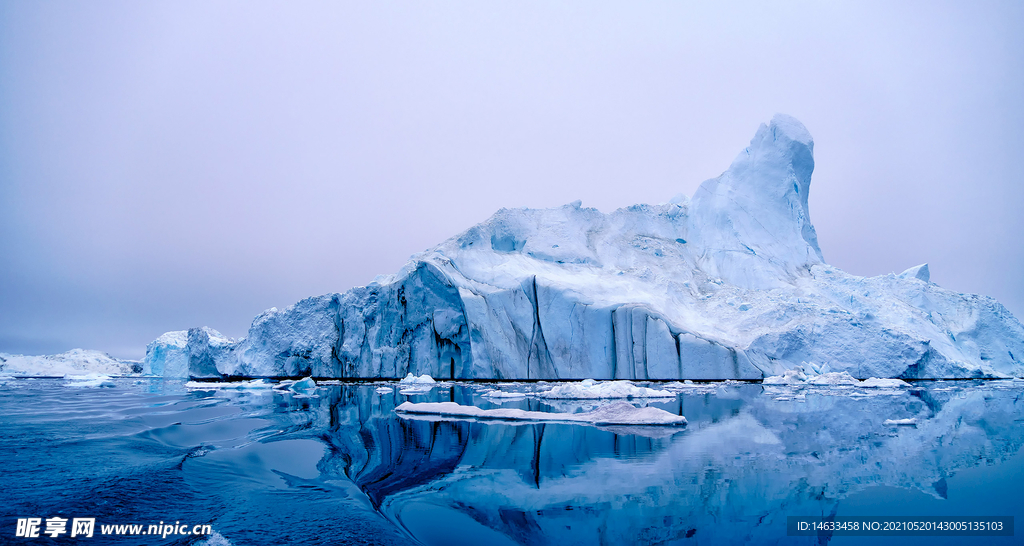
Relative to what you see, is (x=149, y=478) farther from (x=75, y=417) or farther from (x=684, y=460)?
(x=75, y=417)

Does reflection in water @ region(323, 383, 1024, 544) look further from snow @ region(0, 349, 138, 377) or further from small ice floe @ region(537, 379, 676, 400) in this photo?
snow @ region(0, 349, 138, 377)

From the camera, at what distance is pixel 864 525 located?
2830 millimetres

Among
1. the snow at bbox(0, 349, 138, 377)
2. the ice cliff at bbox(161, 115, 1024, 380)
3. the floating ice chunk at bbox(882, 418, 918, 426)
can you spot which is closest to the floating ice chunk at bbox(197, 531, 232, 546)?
the floating ice chunk at bbox(882, 418, 918, 426)

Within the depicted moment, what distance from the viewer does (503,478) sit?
3.99m

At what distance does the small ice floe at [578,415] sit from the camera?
6989mm

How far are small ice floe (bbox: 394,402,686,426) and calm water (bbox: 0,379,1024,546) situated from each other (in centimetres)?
46

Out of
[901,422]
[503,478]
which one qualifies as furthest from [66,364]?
[901,422]

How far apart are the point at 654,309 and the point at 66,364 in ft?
122

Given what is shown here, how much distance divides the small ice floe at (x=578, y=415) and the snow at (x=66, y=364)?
32.0m

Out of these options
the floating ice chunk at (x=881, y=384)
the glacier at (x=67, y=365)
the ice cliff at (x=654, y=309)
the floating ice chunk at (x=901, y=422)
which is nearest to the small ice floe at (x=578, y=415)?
the floating ice chunk at (x=901, y=422)

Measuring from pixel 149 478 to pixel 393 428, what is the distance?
326 centimetres

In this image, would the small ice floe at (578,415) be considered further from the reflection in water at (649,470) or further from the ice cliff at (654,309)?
the ice cliff at (654,309)

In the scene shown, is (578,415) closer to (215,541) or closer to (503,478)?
(503,478)

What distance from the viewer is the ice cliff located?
56.7 feet
